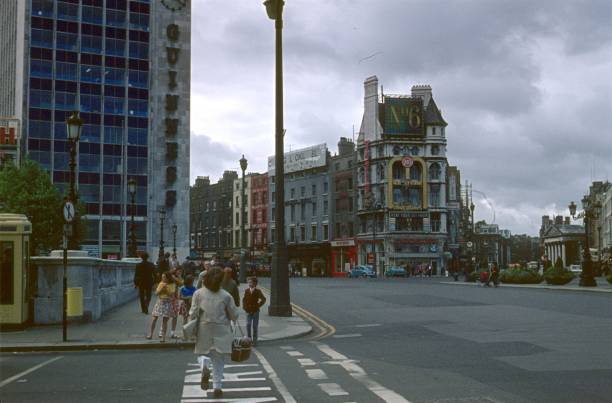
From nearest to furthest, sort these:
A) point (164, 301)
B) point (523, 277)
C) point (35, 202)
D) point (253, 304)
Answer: point (253, 304), point (164, 301), point (523, 277), point (35, 202)

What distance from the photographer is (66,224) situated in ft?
56.4

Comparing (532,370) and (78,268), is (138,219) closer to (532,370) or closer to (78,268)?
(78,268)

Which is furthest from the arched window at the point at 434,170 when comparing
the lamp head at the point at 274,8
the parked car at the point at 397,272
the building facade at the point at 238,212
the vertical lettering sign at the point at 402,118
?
the lamp head at the point at 274,8

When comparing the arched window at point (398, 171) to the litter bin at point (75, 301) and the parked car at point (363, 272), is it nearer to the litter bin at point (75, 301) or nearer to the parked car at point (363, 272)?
the parked car at point (363, 272)

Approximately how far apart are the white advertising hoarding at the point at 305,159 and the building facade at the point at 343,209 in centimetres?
180

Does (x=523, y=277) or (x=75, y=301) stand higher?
(x=75, y=301)

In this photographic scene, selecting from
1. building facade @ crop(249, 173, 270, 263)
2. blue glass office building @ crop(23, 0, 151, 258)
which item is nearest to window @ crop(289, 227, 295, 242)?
building facade @ crop(249, 173, 270, 263)

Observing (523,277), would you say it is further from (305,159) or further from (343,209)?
(305,159)

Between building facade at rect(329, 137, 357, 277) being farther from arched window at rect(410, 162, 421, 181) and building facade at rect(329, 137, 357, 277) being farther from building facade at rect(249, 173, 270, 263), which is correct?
building facade at rect(249, 173, 270, 263)

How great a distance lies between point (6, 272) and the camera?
18281 millimetres

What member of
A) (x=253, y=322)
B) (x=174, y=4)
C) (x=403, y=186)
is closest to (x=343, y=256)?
(x=403, y=186)

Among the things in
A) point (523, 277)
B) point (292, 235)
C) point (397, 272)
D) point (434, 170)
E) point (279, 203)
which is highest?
point (434, 170)

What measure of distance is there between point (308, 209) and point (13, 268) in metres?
93.0

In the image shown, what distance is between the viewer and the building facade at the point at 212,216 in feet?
395
